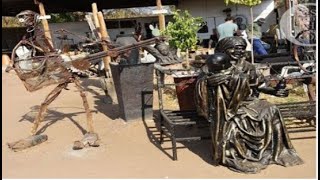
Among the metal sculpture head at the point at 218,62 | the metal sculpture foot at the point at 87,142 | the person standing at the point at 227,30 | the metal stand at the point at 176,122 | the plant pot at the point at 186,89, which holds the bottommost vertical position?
the metal sculpture foot at the point at 87,142

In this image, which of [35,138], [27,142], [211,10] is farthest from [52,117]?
[211,10]

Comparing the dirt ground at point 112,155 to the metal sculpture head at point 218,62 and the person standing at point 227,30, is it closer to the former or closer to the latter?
the metal sculpture head at point 218,62

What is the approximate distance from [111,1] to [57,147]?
1321 cm

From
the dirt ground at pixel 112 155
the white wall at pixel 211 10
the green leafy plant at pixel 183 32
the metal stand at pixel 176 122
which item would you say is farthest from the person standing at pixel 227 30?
the white wall at pixel 211 10

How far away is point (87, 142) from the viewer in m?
5.19

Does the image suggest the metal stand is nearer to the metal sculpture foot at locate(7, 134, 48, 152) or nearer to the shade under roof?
the metal sculpture foot at locate(7, 134, 48, 152)

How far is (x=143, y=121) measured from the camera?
6133mm

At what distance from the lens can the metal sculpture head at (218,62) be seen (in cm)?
414

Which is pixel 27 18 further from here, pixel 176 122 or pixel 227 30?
pixel 227 30

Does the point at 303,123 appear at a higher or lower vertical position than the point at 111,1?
lower

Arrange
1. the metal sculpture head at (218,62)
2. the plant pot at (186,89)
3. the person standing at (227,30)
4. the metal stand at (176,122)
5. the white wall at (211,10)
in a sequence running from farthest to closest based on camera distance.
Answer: the white wall at (211,10) < the person standing at (227,30) < the plant pot at (186,89) < the metal stand at (176,122) < the metal sculpture head at (218,62)

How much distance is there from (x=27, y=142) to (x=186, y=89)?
2.00 meters

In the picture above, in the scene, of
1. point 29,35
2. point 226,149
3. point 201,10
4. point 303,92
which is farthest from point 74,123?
point 201,10

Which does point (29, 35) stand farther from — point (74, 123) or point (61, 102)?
point (61, 102)
